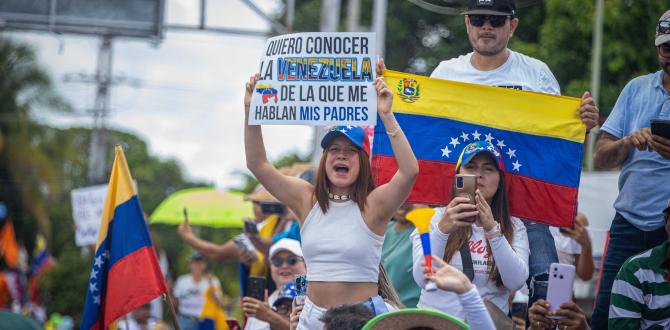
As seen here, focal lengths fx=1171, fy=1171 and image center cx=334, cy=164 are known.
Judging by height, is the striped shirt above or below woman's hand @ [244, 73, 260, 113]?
below

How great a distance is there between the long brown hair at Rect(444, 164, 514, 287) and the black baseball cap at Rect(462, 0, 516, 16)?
1.08 metres

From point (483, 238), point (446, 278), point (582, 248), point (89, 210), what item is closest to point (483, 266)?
point (483, 238)

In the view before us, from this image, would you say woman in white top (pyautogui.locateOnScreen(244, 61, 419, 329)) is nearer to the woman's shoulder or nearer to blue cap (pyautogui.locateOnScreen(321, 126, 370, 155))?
blue cap (pyautogui.locateOnScreen(321, 126, 370, 155))

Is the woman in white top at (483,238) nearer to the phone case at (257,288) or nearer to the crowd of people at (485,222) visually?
the crowd of people at (485,222)

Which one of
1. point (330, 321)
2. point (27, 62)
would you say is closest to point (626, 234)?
point (330, 321)

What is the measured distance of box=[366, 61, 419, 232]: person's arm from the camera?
6.34 m

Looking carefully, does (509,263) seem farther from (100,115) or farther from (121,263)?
(100,115)

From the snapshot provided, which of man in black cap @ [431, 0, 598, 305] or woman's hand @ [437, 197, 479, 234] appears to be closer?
woman's hand @ [437, 197, 479, 234]

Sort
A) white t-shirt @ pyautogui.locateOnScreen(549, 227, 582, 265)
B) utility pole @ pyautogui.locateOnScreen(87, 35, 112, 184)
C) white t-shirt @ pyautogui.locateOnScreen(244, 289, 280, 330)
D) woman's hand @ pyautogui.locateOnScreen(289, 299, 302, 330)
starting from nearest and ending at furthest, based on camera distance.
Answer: woman's hand @ pyautogui.locateOnScreen(289, 299, 302, 330) → white t-shirt @ pyautogui.locateOnScreen(244, 289, 280, 330) → white t-shirt @ pyautogui.locateOnScreen(549, 227, 582, 265) → utility pole @ pyautogui.locateOnScreen(87, 35, 112, 184)

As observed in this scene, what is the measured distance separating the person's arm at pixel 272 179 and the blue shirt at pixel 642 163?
194cm

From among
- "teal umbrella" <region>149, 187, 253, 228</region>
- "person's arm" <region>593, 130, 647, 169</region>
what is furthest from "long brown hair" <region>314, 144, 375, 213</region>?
"teal umbrella" <region>149, 187, 253, 228</region>

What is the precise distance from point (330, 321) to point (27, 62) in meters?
32.6

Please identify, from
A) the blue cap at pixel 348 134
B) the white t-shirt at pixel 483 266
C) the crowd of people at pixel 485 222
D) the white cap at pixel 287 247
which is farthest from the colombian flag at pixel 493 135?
the white cap at pixel 287 247

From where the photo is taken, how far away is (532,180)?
7.34m
